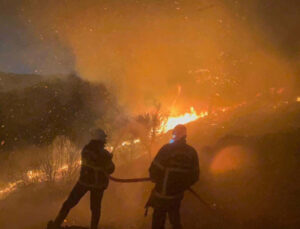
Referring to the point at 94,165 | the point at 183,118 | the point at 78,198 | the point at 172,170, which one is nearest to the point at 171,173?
the point at 172,170

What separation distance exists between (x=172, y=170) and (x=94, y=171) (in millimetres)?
1371

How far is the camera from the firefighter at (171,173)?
3.76 m

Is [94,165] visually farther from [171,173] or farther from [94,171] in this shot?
[171,173]

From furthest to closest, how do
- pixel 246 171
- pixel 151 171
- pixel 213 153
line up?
pixel 213 153, pixel 246 171, pixel 151 171

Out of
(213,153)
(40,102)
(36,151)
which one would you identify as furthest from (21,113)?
(213,153)

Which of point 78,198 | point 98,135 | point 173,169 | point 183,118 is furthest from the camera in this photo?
point 183,118

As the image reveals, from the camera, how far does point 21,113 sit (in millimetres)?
36656

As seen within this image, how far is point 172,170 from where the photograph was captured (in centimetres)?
377

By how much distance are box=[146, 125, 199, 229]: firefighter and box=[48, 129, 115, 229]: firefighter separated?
3.13ft

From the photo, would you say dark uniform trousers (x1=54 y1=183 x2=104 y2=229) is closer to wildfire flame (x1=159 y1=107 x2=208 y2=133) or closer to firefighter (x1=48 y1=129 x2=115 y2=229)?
firefighter (x1=48 y1=129 x2=115 y2=229)

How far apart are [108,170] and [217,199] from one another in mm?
2452

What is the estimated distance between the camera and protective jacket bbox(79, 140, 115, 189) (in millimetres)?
4488

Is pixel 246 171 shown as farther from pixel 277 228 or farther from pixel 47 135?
pixel 47 135

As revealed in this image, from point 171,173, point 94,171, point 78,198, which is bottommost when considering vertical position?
point 78,198
